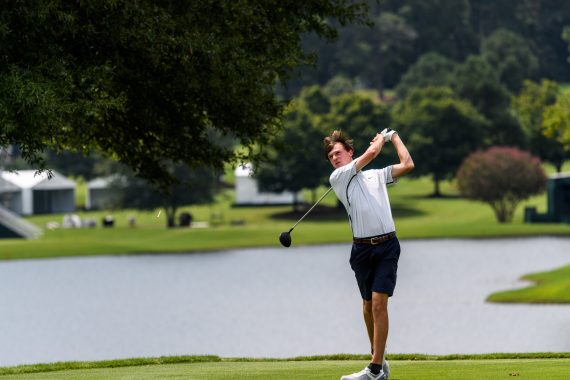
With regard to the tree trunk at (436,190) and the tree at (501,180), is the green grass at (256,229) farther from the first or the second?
the tree at (501,180)

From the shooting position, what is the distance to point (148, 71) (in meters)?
20.0

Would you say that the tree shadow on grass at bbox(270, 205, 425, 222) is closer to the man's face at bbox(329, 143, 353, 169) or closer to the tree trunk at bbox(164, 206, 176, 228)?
the tree trunk at bbox(164, 206, 176, 228)

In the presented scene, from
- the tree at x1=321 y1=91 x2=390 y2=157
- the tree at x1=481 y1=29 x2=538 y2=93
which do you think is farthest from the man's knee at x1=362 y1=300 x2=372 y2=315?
the tree at x1=481 y1=29 x2=538 y2=93

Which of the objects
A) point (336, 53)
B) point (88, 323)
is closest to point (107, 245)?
point (88, 323)

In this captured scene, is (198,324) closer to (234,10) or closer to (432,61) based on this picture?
(234,10)

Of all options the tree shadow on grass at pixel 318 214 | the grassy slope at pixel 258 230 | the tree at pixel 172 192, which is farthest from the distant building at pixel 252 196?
the tree at pixel 172 192

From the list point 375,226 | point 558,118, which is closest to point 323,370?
point 375,226

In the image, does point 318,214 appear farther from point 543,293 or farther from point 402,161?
point 402,161

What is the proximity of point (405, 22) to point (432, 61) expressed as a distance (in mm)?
26024

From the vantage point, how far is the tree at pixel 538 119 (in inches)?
4505

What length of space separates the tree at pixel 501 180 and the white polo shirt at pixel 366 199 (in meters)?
78.6

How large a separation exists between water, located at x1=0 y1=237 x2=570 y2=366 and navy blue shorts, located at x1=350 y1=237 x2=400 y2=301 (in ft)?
61.3

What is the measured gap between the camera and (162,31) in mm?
19250

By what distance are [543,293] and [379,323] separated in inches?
1381
